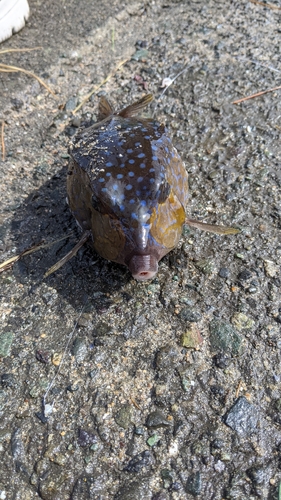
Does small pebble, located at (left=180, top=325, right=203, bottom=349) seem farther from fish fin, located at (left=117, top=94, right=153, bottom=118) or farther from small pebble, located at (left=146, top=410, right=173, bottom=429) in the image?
fish fin, located at (left=117, top=94, right=153, bottom=118)

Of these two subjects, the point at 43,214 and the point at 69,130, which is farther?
the point at 69,130

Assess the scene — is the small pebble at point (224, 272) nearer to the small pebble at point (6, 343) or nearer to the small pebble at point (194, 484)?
the small pebble at point (194, 484)

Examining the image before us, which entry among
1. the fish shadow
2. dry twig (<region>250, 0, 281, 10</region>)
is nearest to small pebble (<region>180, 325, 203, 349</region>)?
the fish shadow

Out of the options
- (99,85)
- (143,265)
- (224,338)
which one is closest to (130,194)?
(143,265)

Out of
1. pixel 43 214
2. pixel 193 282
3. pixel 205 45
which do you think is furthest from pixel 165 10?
pixel 193 282

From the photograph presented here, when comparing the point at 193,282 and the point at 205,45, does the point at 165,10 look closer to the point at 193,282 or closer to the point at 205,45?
the point at 205,45

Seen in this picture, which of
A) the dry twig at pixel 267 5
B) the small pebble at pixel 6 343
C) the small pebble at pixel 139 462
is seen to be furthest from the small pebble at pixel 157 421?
the dry twig at pixel 267 5

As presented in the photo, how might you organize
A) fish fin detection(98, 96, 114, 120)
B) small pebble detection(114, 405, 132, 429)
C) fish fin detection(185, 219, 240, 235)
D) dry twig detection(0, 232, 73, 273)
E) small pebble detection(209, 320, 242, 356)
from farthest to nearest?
fish fin detection(98, 96, 114, 120) → dry twig detection(0, 232, 73, 273) → fish fin detection(185, 219, 240, 235) → small pebble detection(209, 320, 242, 356) → small pebble detection(114, 405, 132, 429)
